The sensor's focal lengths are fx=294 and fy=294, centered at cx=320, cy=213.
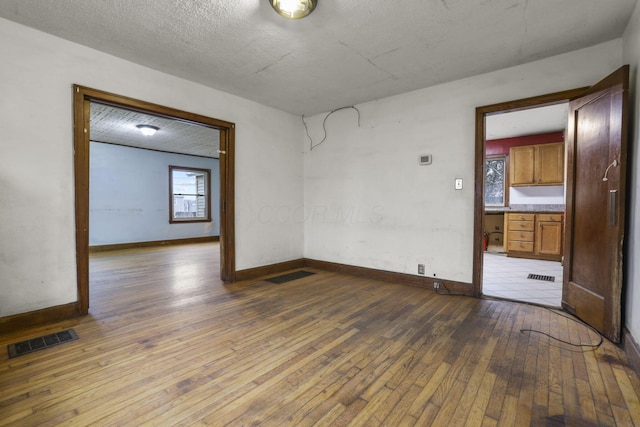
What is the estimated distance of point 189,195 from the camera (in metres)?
8.90

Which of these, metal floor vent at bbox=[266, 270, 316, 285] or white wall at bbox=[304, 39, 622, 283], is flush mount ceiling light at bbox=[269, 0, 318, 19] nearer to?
white wall at bbox=[304, 39, 622, 283]

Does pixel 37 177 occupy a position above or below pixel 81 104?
below

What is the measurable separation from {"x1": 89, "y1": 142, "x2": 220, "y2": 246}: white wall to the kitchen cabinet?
833 centimetres

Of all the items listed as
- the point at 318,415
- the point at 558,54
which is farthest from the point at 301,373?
the point at 558,54

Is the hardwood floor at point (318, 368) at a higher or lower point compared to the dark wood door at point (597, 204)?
lower

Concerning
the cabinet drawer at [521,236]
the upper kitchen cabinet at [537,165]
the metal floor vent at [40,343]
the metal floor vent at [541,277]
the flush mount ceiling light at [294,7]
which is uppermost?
the flush mount ceiling light at [294,7]

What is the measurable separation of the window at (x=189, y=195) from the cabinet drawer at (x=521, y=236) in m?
8.10

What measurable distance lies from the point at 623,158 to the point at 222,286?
13.8ft

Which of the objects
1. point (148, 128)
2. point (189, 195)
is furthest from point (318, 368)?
point (189, 195)

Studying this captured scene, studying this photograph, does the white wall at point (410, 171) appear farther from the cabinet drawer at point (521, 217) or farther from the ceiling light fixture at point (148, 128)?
the cabinet drawer at point (521, 217)

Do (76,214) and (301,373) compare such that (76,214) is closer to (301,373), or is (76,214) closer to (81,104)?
(81,104)

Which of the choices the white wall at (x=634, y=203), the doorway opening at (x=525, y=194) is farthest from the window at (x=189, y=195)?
the white wall at (x=634, y=203)

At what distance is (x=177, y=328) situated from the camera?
8.45 feet

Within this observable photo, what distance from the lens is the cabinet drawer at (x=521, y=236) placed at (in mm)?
6000
